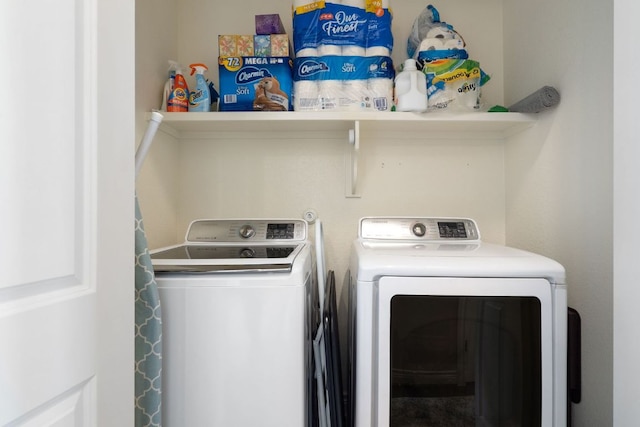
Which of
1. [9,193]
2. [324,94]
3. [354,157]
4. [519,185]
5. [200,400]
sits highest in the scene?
[324,94]

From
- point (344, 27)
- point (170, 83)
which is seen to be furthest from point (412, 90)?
point (170, 83)

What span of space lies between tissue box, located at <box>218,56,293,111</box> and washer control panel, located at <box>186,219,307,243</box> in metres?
0.57

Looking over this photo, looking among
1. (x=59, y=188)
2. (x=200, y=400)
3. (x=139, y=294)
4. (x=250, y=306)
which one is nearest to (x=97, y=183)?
(x=59, y=188)

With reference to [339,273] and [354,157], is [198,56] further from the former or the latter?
[339,273]

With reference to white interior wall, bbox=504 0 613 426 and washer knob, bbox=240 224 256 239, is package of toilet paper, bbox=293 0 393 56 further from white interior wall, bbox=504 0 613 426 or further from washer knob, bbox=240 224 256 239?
washer knob, bbox=240 224 256 239

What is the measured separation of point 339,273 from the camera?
193 centimetres

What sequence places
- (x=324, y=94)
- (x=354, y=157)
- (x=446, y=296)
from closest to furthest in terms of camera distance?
(x=446, y=296) < (x=324, y=94) < (x=354, y=157)

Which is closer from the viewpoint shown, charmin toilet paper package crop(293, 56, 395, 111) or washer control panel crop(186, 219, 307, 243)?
charmin toilet paper package crop(293, 56, 395, 111)

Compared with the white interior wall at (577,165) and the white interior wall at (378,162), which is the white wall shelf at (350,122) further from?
the white interior wall at (577,165)

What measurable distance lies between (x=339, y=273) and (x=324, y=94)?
0.98 m

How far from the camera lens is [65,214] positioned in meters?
0.64

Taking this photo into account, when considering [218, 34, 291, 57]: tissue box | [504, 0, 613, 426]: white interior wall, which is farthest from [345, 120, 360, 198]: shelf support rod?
[504, 0, 613, 426]: white interior wall

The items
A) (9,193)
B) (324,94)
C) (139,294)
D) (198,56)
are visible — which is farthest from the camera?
(198,56)

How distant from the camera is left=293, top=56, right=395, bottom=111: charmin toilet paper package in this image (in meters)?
1.58
